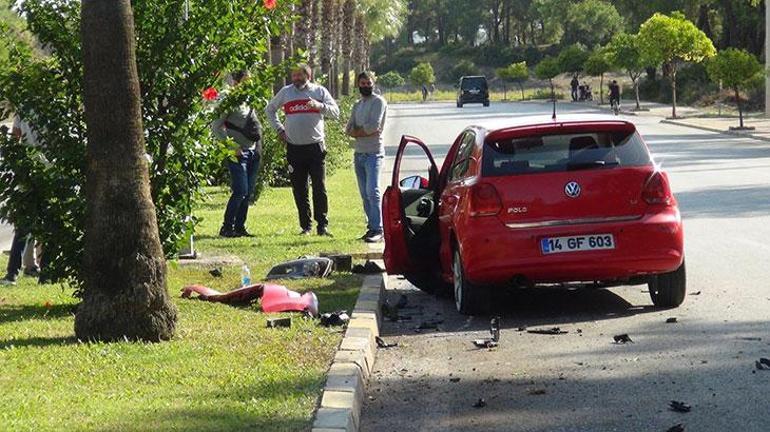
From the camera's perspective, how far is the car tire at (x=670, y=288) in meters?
11.2

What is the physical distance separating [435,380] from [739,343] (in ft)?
6.83

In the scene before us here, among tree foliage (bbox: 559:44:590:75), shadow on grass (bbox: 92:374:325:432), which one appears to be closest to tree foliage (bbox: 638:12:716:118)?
tree foliage (bbox: 559:44:590:75)

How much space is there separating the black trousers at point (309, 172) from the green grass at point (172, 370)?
4.38 metres

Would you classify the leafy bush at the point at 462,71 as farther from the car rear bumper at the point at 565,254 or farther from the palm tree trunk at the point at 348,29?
the car rear bumper at the point at 565,254

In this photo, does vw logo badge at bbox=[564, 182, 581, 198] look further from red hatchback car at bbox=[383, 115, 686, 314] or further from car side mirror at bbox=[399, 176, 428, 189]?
car side mirror at bbox=[399, 176, 428, 189]

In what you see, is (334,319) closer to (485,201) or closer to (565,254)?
(485,201)

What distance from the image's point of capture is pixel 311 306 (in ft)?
35.4

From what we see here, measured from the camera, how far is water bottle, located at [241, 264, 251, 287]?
40.6 ft

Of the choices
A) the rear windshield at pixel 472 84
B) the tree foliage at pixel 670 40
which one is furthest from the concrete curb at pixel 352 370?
the rear windshield at pixel 472 84

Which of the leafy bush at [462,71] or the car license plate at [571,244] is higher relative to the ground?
the car license plate at [571,244]

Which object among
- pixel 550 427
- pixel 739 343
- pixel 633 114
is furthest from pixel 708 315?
pixel 633 114

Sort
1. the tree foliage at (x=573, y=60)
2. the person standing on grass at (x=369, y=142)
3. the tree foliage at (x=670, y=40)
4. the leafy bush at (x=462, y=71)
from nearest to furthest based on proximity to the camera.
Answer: the person standing on grass at (x=369, y=142), the tree foliage at (x=670, y=40), the tree foliage at (x=573, y=60), the leafy bush at (x=462, y=71)

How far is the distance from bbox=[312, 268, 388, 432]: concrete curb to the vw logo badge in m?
1.63

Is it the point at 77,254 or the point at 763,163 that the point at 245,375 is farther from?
the point at 763,163
